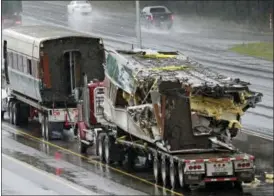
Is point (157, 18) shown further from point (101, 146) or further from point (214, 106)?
point (214, 106)

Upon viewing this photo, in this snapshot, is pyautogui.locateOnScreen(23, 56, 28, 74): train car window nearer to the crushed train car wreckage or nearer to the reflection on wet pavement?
the reflection on wet pavement

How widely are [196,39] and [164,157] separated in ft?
138

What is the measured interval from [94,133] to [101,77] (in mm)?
4560

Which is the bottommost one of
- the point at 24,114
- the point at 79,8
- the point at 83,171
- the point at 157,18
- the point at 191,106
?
the point at 79,8

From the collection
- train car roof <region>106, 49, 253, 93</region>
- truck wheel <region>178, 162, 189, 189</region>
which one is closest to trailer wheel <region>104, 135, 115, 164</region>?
train car roof <region>106, 49, 253, 93</region>

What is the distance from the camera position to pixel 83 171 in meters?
25.6

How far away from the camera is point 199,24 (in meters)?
71.8

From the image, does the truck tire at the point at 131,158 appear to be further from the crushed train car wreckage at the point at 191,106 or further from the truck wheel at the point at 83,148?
the truck wheel at the point at 83,148

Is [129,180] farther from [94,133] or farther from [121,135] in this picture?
Result: [94,133]

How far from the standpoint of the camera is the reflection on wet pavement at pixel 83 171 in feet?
72.8

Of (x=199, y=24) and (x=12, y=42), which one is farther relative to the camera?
(x=199, y=24)

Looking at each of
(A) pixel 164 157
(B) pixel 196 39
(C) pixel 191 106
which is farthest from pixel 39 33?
(B) pixel 196 39

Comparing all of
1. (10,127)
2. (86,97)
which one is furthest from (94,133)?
(10,127)

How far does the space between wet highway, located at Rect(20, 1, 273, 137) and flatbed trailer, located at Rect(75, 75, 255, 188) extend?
24.1 feet
